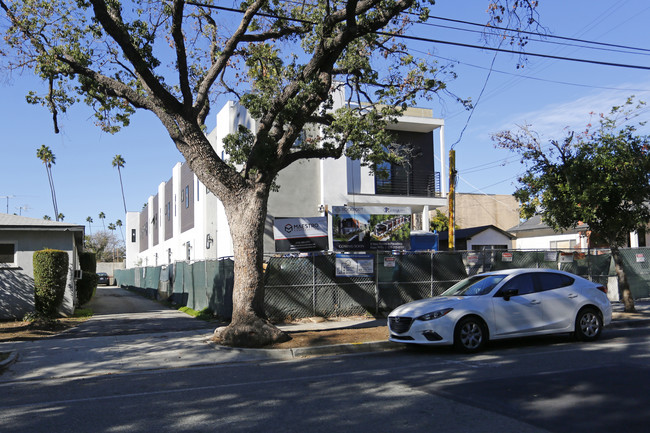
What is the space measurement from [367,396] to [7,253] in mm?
14273

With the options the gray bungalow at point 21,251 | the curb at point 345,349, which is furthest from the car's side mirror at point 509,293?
the gray bungalow at point 21,251

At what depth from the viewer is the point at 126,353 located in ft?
35.6

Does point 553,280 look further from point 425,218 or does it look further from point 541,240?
point 541,240

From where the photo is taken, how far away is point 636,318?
14.0 metres

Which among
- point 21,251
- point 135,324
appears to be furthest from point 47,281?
point 135,324

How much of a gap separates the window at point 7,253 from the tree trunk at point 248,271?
29.1 feet

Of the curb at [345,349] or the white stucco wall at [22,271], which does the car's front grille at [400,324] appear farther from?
Result: the white stucco wall at [22,271]

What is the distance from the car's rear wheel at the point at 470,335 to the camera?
9.71 meters

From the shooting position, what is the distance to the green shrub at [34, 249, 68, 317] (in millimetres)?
15727

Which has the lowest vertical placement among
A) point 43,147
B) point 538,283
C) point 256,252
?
point 538,283

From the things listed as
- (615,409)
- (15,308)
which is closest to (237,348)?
(615,409)

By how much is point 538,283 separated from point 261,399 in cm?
643

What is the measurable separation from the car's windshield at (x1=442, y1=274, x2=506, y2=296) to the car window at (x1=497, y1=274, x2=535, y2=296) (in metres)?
0.20

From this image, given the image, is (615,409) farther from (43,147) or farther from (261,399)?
(43,147)
